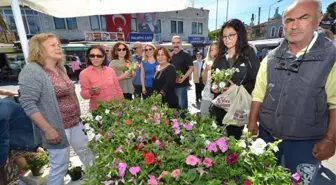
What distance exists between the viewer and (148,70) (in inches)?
153

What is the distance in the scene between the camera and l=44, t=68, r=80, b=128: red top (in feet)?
6.36

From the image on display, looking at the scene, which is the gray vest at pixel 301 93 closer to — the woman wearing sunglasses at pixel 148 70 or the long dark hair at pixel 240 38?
the long dark hair at pixel 240 38

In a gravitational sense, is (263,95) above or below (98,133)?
above

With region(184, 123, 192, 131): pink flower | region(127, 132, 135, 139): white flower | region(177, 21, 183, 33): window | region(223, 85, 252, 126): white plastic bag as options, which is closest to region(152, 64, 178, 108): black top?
region(223, 85, 252, 126): white plastic bag

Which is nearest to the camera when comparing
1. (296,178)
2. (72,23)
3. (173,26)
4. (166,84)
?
(296,178)

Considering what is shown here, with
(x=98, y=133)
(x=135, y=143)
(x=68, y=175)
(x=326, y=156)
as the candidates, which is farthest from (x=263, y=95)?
(x=68, y=175)

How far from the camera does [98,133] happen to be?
1800mm

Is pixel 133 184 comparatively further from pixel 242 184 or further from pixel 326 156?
pixel 326 156

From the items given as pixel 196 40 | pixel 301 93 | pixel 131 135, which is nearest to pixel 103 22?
pixel 196 40

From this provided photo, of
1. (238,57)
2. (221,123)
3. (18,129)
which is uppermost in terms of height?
(238,57)

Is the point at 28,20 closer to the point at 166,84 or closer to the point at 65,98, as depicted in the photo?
the point at 166,84

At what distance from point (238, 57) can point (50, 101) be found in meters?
1.97

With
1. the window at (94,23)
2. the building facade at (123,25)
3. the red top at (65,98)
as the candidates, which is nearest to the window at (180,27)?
the building facade at (123,25)

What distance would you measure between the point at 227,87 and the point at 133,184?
153 cm
